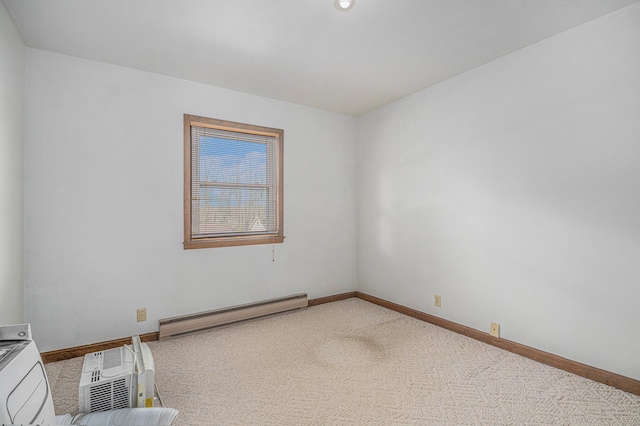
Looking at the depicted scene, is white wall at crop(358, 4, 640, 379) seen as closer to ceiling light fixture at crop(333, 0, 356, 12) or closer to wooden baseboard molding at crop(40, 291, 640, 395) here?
wooden baseboard molding at crop(40, 291, 640, 395)

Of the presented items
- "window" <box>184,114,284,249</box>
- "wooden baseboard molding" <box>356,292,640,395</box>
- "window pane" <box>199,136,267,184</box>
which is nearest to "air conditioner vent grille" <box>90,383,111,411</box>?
"window" <box>184,114,284,249</box>

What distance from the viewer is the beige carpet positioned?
1943 mm

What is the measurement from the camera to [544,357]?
255 cm

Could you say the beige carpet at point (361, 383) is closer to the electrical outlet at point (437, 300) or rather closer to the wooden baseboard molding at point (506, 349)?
the wooden baseboard molding at point (506, 349)

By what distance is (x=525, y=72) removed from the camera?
2.65m

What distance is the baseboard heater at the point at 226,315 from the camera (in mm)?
3088

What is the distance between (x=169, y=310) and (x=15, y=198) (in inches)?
60.5

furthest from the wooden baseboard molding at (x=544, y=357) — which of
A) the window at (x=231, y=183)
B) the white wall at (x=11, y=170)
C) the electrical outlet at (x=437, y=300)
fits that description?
the white wall at (x=11, y=170)

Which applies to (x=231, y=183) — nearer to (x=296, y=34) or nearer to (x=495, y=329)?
(x=296, y=34)

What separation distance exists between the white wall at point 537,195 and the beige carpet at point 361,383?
1.26 feet

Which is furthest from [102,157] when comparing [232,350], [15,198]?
[232,350]

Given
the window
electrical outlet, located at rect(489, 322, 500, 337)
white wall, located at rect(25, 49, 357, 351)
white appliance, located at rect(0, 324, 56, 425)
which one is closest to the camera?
white appliance, located at rect(0, 324, 56, 425)

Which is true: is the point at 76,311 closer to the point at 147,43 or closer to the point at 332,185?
the point at 147,43

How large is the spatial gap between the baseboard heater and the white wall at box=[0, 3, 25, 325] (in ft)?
3.67
